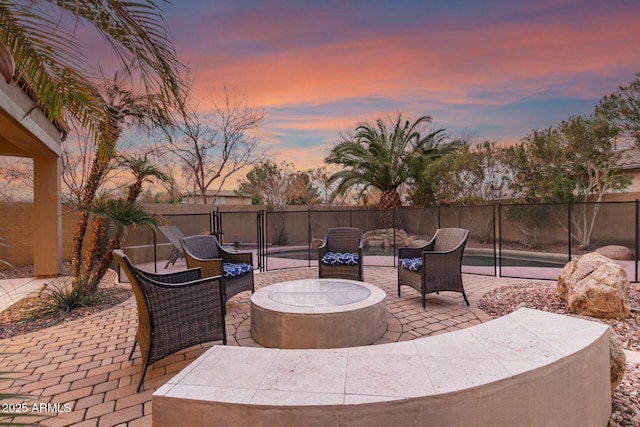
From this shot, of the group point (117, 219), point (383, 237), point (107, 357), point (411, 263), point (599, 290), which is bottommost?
point (107, 357)

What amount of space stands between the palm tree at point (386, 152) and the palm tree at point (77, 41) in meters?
10.6

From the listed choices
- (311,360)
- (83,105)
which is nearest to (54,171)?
(83,105)

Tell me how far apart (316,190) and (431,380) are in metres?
15.3

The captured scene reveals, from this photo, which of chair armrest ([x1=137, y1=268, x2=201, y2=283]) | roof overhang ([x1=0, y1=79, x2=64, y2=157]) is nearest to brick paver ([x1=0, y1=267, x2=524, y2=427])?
chair armrest ([x1=137, y1=268, x2=201, y2=283])

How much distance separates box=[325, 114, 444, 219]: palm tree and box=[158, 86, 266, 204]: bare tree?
4163 mm

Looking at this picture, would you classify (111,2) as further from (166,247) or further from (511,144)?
(511,144)

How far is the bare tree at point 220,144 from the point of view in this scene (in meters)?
13.4

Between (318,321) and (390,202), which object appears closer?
(318,321)

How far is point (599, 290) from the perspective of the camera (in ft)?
11.6

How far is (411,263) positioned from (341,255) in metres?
1.24

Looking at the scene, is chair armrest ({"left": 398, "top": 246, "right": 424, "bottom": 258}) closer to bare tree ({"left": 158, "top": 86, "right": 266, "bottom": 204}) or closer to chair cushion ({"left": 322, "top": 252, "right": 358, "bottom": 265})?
chair cushion ({"left": 322, "top": 252, "right": 358, "bottom": 265})

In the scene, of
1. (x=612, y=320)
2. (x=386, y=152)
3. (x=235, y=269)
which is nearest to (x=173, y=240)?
(x=235, y=269)

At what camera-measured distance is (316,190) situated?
16625 millimetres

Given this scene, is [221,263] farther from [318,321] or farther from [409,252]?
[409,252]
